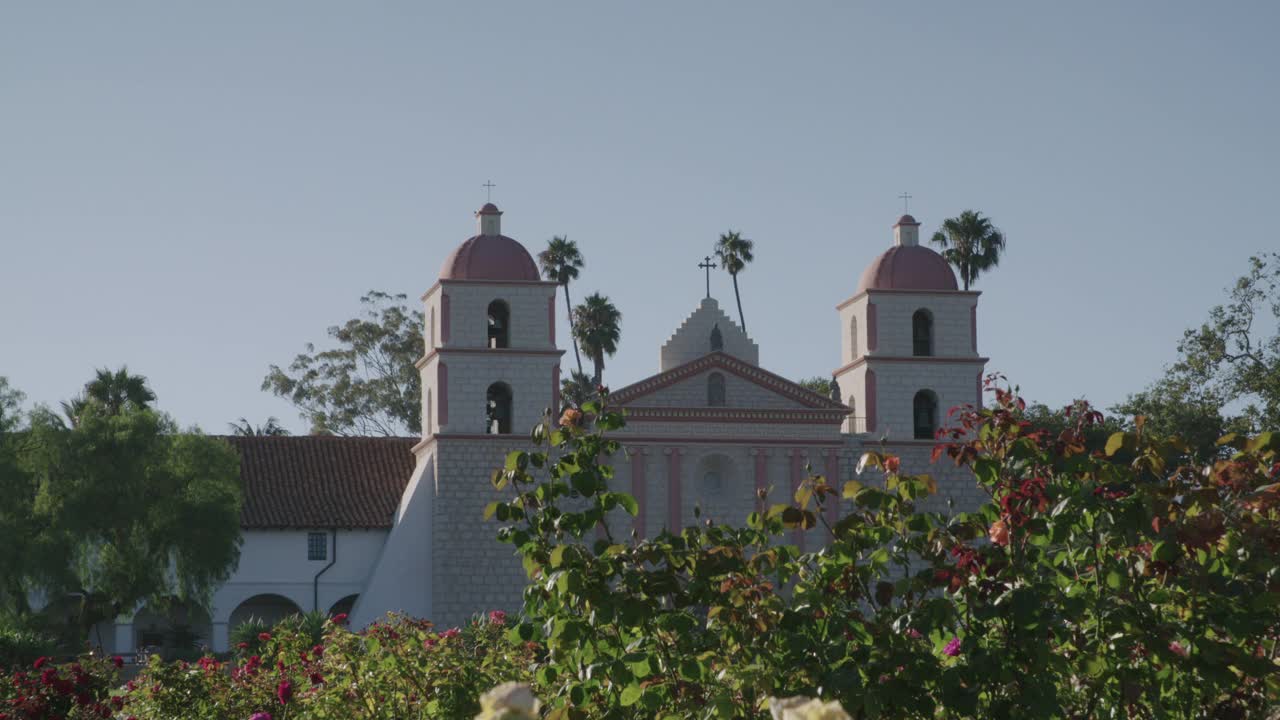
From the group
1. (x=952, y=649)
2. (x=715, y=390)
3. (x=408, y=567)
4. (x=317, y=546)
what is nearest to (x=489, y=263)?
(x=715, y=390)

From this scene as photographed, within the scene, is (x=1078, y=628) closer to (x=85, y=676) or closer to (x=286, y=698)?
(x=286, y=698)

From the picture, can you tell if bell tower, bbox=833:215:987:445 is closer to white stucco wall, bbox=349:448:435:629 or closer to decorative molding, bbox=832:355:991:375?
decorative molding, bbox=832:355:991:375

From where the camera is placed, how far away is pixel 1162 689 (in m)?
7.77

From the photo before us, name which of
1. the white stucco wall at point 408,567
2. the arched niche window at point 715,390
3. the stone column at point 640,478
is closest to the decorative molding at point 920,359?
the arched niche window at point 715,390

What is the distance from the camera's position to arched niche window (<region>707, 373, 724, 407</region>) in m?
44.5

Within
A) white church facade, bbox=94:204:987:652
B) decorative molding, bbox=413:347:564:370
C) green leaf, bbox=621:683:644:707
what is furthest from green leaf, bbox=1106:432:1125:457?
decorative molding, bbox=413:347:564:370

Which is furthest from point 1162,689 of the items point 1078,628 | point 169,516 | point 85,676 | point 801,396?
point 801,396

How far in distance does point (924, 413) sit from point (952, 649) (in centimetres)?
3821

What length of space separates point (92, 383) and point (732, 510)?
692 inches

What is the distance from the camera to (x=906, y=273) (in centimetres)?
4594

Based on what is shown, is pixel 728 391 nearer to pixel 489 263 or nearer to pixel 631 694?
pixel 489 263

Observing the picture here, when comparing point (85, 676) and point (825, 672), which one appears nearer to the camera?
point (825, 672)

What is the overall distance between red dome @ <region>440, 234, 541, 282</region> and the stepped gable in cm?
573

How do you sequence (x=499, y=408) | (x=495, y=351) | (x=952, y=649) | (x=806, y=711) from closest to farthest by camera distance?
(x=806, y=711) → (x=952, y=649) → (x=495, y=351) → (x=499, y=408)
